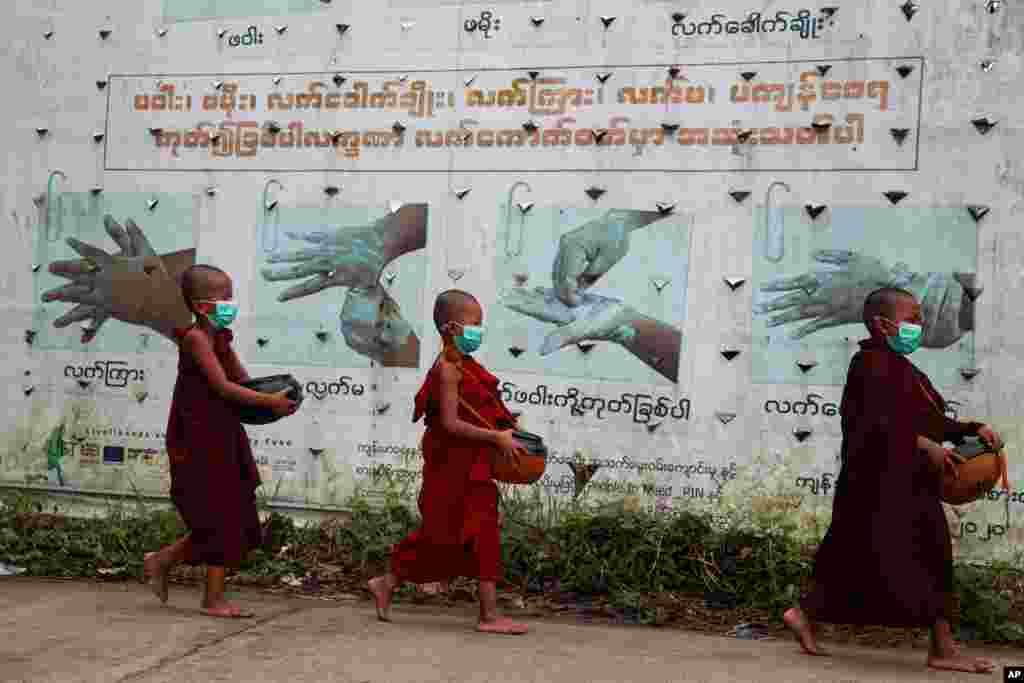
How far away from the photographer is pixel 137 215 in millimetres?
8078

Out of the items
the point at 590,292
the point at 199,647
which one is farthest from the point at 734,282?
the point at 199,647

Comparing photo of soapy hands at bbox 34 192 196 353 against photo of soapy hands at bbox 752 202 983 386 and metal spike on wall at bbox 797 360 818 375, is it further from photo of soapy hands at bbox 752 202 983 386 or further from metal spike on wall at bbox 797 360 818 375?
metal spike on wall at bbox 797 360 818 375

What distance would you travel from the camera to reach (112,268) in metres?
8.12

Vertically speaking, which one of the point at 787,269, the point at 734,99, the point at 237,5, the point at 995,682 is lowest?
the point at 995,682

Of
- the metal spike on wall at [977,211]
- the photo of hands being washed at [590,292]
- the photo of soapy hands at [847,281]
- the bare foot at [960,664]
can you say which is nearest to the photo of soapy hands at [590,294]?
the photo of hands being washed at [590,292]

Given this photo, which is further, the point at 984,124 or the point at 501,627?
the point at 984,124

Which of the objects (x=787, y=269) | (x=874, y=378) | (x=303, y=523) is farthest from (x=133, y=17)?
(x=874, y=378)

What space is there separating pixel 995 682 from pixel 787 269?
255 cm

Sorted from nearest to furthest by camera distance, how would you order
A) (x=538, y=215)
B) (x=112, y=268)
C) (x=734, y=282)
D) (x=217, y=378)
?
(x=217, y=378) → (x=734, y=282) → (x=538, y=215) → (x=112, y=268)

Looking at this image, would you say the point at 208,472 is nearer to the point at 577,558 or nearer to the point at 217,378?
the point at 217,378

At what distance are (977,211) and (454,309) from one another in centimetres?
264

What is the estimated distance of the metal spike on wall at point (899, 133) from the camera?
6734 millimetres

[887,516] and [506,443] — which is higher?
[506,443]

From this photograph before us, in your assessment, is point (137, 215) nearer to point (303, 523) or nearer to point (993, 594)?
point (303, 523)
